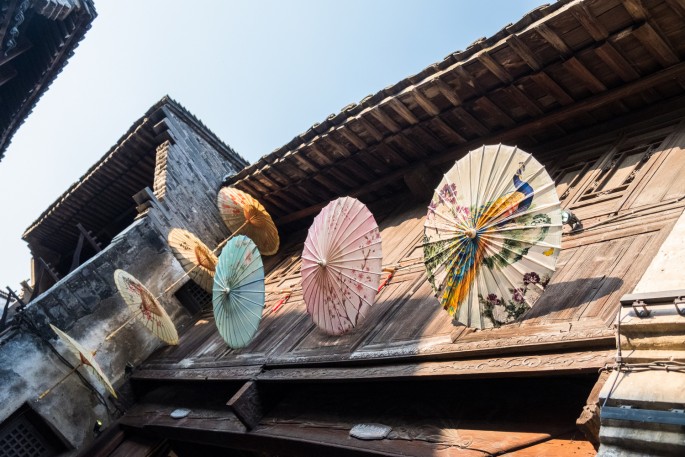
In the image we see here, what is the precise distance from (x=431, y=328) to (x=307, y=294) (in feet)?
5.06

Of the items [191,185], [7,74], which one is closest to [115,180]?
[191,185]

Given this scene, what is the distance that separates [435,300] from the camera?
4.54 m

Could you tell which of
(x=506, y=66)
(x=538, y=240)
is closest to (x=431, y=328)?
(x=538, y=240)

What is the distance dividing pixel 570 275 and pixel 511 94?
101 inches

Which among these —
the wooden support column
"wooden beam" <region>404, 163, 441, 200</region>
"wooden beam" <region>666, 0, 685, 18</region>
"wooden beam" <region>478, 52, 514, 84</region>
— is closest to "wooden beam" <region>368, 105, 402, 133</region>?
"wooden beam" <region>404, 163, 441, 200</region>

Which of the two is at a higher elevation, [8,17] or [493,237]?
[8,17]

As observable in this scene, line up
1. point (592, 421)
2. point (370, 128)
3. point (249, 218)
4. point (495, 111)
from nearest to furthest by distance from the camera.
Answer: point (592, 421)
point (495, 111)
point (370, 128)
point (249, 218)

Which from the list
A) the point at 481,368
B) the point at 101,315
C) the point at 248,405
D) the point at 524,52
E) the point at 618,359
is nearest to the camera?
the point at 618,359

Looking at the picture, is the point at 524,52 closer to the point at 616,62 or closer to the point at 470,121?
the point at 616,62

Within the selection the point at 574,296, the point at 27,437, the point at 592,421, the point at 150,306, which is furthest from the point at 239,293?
the point at 592,421

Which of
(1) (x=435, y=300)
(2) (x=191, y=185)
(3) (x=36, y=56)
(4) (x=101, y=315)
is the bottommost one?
(1) (x=435, y=300)

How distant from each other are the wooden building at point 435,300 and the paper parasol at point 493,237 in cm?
28

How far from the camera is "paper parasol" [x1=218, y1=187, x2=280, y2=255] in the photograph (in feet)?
27.7

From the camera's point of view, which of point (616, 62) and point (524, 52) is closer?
point (616, 62)
